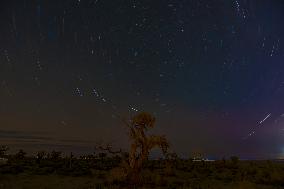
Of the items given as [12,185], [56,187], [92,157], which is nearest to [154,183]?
[56,187]

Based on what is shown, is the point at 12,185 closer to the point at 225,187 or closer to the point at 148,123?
the point at 148,123

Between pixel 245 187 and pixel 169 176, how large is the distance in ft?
46.1

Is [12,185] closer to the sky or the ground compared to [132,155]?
closer to the ground

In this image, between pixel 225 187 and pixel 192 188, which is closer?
pixel 192 188

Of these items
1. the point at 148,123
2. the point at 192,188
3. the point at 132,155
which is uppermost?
the point at 148,123

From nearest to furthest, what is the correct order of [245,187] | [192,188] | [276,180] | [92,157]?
[245,187], [192,188], [276,180], [92,157]

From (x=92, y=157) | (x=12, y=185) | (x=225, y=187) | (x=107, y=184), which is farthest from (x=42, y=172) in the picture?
(x=92, y=157)

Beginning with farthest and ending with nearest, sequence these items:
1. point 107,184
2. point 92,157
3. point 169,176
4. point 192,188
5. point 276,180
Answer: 1. point 92,157
2. point 169,176
3. point 276,180
4. point 107,184
5. point 192,188

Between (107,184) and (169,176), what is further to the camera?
(169,176)

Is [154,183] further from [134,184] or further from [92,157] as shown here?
[92,157]

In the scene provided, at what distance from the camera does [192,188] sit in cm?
2464

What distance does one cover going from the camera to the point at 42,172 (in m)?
37.4

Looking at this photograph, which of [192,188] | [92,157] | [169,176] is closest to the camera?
[192,188]

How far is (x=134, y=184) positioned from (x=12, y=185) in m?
8.52
